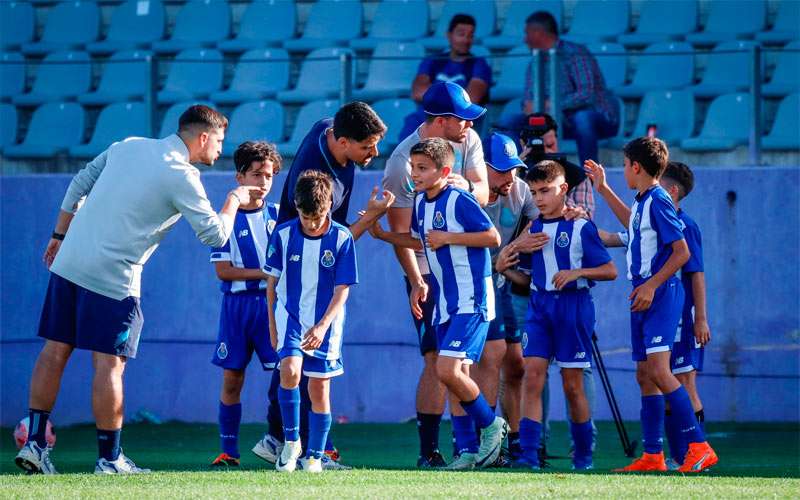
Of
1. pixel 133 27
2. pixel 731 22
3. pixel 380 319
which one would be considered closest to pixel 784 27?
pixel 731 22

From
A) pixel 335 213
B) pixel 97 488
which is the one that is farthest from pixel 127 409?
pixel 97 488

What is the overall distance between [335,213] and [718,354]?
4193 millimetres

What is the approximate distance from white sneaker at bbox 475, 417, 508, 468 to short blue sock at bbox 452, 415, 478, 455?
0.53 feet

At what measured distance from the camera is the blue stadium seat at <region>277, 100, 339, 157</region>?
1090 cm

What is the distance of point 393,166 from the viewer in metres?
7.35

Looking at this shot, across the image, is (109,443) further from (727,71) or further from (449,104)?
(727,71)

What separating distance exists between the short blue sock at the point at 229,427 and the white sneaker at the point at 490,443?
1537 mm

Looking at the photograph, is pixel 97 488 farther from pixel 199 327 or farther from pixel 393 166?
→ pixel 199 327

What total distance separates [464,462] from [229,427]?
1.52m

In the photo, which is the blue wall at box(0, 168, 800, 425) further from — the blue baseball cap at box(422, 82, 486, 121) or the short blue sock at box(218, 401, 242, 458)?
the blue baseball cap at box(422, 82, 486, 121)

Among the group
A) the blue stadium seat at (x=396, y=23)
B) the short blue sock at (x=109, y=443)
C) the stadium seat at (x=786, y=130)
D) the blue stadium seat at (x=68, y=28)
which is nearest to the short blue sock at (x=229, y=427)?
the short blue sock at (x=109, y=443)

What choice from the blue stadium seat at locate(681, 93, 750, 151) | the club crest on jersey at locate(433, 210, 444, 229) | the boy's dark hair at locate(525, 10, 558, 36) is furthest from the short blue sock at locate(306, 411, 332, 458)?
the blue stadium seat at locate(681, 93, 750, 151)

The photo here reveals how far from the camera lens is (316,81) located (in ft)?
35.8

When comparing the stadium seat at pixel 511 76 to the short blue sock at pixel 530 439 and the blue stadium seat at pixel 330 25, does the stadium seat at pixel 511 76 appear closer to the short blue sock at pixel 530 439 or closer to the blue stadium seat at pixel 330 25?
the blue stadium seat at pixel 330 25
